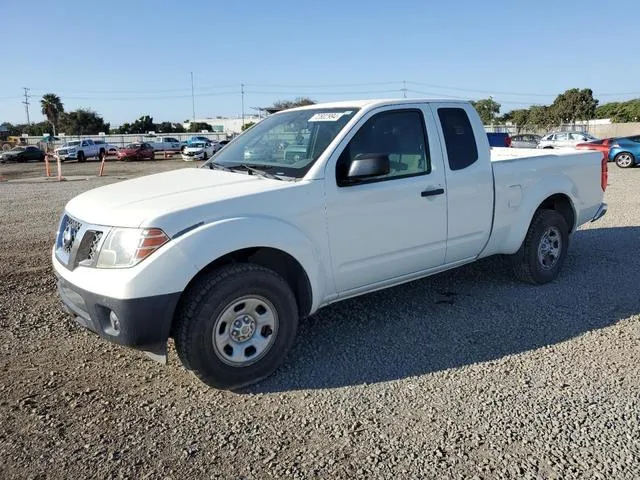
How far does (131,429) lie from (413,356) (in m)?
2.01

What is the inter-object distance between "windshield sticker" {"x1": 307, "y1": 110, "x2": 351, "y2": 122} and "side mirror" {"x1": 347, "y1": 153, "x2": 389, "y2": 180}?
0.55m

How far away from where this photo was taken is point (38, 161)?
41312mm

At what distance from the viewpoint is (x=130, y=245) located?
10.5ft

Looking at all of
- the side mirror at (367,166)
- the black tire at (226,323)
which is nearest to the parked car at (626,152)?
the side mirror at (367,166)

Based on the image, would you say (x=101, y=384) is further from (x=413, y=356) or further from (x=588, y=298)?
(x=588, y=298)

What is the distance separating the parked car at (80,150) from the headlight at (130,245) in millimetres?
38874

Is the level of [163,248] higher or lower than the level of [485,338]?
higher

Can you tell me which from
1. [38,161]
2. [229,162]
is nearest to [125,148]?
[38,161]

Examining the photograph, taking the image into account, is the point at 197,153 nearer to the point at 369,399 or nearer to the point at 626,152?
the point at 626,152

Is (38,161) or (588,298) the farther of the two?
(38,161)

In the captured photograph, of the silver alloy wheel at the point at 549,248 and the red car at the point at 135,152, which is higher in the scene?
the red car at the point at 135,152

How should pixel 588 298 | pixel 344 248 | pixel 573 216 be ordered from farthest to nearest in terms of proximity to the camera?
pixel 573 216 → pixel 588 298 → pixel 344 248

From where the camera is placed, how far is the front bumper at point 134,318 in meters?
3.15

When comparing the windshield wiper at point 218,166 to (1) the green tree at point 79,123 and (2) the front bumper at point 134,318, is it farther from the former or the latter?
(1) the green tree at point 79,123
